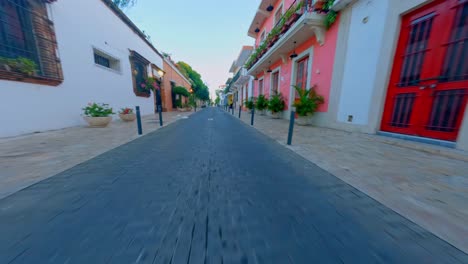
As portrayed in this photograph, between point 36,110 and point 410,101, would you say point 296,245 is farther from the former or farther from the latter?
point 36,110

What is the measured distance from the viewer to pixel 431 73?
302 cm

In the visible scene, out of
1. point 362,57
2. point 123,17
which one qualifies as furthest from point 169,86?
point 362,57

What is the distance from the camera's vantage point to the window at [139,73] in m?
8.82

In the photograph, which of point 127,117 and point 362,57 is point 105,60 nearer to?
point 127,117


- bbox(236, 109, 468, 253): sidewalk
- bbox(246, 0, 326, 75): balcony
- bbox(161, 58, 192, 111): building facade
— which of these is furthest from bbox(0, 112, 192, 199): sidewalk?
bbox(161, 58, 192, 111): building facade

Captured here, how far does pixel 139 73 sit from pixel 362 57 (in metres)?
11.3

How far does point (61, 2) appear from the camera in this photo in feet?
15.3

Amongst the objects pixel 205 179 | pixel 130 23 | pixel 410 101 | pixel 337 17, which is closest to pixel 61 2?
pixel 130 23

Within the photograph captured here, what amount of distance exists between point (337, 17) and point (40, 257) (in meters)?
7.74

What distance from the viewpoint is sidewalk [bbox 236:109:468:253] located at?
1150 millimetres

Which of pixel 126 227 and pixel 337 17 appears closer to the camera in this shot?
pixel 126 227

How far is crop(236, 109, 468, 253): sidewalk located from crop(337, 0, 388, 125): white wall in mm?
1451

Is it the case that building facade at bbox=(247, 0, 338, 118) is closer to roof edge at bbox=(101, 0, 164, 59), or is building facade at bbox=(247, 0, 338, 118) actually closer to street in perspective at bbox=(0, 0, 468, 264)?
street in perspective at bbox=(0, 0, 468, 264)

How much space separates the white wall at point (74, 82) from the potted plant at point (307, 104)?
26.0ft
